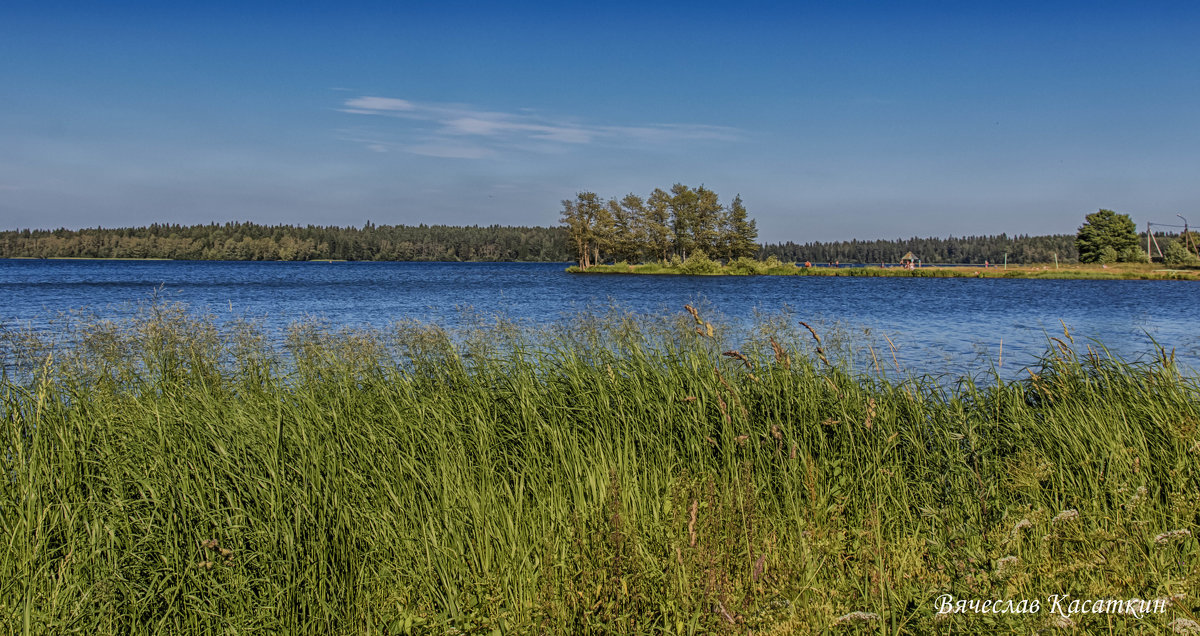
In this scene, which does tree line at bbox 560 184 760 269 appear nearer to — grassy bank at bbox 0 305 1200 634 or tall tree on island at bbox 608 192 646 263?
tall tree on island at bbox 608 192 646 263

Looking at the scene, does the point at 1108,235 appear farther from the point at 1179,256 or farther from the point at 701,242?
the point at 701,242

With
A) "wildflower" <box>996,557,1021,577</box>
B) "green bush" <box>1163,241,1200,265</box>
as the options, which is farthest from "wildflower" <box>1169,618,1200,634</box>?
"green bush" <box>1163,241,1200,265</box>

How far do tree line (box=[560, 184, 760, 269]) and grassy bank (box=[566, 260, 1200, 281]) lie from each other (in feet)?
8.28

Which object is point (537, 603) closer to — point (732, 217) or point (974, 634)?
point (974, 634)

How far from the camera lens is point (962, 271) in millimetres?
85375

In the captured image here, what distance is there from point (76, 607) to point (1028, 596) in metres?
4.51

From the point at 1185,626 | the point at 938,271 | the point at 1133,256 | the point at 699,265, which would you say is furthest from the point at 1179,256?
the point at 1185,626

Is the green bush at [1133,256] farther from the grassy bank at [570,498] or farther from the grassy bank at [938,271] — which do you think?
the grassy bank at [570,498]

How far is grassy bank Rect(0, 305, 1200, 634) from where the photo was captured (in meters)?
3.50

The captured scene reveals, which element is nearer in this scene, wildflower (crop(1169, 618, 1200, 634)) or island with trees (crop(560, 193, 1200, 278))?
wildflower (crop(1169, 618, 1200, 634))

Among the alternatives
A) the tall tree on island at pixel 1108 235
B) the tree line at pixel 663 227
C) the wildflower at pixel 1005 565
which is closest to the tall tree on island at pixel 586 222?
the tree line at pixel 663 227

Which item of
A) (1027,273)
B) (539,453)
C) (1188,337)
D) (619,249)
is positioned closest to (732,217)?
(619,249)

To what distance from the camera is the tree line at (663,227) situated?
9056 cm

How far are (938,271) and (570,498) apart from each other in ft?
294
